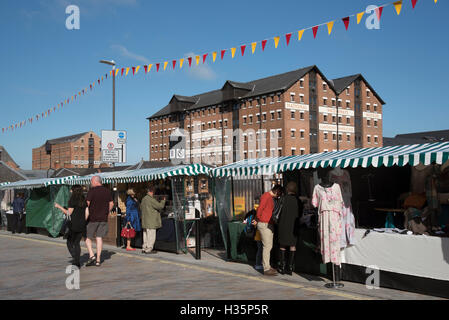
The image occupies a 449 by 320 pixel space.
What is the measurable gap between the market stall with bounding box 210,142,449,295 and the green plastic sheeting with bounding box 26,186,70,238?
9.01 m

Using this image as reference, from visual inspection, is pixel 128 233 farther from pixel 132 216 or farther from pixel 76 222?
pixel 76 222

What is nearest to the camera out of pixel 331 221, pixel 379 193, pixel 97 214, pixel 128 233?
pixel 331 221

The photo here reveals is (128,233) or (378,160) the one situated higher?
(378,160)

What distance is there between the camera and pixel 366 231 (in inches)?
328

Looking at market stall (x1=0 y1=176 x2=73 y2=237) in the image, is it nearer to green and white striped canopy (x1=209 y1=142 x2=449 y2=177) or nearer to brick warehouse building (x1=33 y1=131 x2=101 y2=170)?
green and white striped canopy (x1=209 y1=142 x2=449 y2=177)

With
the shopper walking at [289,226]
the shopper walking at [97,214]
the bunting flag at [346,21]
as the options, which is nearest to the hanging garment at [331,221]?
the shopper walking at [289,226]

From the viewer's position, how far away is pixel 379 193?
1184 cm

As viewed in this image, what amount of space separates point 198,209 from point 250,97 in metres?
62.7

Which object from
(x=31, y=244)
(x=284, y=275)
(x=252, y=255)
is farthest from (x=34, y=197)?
(x=284, y=275)

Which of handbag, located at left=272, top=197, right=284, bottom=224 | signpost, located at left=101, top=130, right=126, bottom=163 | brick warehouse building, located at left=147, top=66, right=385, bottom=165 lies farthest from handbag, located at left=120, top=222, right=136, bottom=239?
brick warehouse building, located at left=147, top=66, right=385, bottom=165

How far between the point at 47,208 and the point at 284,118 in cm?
5200

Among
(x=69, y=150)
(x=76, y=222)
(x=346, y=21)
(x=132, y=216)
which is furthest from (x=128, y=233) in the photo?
(x=69, y=150)

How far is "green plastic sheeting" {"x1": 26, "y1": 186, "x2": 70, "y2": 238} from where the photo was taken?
1878 centimetres

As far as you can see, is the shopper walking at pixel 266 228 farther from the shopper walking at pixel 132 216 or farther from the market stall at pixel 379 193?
the shopper walking at pixel 132 216
